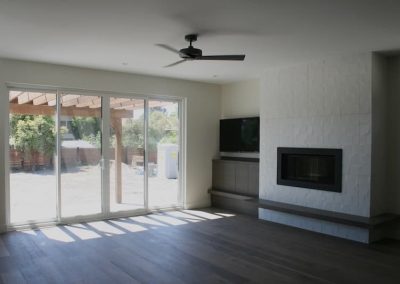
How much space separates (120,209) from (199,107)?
2.54m

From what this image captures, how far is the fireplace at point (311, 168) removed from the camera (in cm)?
502

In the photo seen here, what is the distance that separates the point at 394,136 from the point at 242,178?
2.73m

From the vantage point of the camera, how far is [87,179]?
600cm

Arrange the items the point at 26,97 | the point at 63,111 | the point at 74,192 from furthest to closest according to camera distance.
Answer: the point at 74,192 → the point at 63,111 → the point at 26,97

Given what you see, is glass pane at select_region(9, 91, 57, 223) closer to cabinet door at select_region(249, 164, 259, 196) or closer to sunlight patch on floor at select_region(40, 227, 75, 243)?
sunlight patch on floor at select_region(40, 227, 75, 243)

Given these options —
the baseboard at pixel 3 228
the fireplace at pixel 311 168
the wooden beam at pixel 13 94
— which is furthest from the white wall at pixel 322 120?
the baseboard at pixel 3 228

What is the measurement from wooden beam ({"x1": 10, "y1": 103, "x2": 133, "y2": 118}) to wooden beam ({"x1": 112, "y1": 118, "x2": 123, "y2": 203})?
0.15 m

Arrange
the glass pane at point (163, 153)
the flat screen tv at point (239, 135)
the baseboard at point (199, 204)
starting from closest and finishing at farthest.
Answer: the flat screen tv at point (239, 135)
the glass pane at point (163, 153)
the baseboard at point (199, 204)

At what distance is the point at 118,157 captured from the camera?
6.30 metres

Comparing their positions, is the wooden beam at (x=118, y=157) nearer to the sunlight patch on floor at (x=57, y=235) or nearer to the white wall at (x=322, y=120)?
the sunlight patch on floor at (x=57, y=235)

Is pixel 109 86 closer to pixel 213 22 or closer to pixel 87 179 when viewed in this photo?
pixel 87 179

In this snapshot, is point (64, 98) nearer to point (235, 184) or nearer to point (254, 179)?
point (235, 184)

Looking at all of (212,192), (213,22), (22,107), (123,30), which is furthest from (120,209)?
(213,22)

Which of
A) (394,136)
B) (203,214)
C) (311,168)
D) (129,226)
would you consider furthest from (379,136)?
(129,226)
